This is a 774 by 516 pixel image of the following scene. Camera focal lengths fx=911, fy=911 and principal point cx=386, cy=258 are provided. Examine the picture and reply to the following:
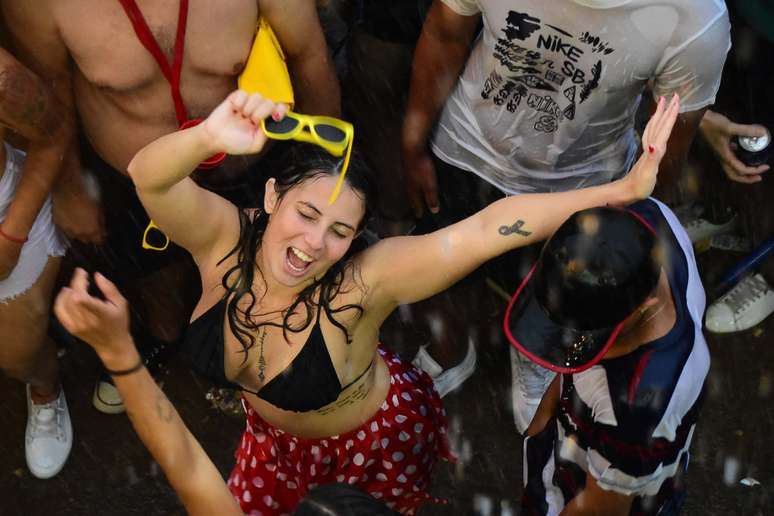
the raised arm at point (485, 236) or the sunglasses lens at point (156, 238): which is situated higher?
the raised arm at point (485, 236)

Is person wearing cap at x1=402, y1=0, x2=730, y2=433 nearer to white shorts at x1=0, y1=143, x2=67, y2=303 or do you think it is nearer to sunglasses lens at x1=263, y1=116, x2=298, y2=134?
sunglasses lens at x1=263, y1=116, x2=298, y2=134

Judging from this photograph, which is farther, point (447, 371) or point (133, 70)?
point (447, 371)

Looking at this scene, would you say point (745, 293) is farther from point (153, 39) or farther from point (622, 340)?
point (153, 39)

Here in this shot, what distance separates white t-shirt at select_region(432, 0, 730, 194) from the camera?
2.85m

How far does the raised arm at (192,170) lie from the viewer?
88.4 inches

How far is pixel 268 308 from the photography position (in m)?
2.83

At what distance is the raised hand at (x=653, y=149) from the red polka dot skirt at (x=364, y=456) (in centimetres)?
117

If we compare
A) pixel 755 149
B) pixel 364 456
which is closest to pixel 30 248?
pixel 364 456

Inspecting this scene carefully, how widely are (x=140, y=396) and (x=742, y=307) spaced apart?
3.16m

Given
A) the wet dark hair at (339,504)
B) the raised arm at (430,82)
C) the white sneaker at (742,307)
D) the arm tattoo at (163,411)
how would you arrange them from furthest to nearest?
the white sneaker at (742,307), the raised arm at (430,82), the arm tattoo at (163,411), the wet dark hair at (339,504)

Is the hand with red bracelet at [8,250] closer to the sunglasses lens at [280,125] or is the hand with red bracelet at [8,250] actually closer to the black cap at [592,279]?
the sunglasses lens at [280,125]

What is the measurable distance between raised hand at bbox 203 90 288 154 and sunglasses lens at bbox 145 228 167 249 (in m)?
1.30

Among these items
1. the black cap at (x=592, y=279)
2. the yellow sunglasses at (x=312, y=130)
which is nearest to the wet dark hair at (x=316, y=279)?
the yellow sunglasses at (x=312, y=130)

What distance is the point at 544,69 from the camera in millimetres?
3096
